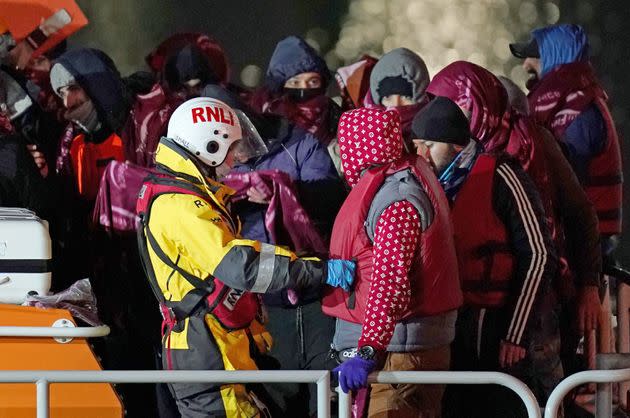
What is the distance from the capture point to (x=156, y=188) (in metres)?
4.72

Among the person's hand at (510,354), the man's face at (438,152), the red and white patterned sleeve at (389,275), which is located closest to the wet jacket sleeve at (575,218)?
the man's face at (438,152)

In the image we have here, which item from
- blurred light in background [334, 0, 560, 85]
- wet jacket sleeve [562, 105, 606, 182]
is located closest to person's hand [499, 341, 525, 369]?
wet jacket sleeve [562, 105, 606, 182]

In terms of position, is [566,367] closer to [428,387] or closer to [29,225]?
[428,387]

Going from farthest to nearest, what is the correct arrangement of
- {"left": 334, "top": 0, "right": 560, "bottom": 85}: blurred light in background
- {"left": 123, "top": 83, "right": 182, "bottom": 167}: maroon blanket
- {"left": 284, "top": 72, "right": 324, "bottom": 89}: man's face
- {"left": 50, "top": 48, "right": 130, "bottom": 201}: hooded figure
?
{"left": 334, "top": 0, "right": 560, "bottom": 85}: blurred light in background
{"left": 284, "top": 72, "right": 324, "bottom": 89}: man's face
{"left": 50, "top": 48, "right": 130, "bottom": 201}: hooded figure
{"left": 123, "top": 83, "right": 182, "bottom": 167}: maroon blanket

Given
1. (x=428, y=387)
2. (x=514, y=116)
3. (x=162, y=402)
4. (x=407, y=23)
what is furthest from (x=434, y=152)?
(x=407, y=23)

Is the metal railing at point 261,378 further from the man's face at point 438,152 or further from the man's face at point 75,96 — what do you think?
the man's face at point 75,96

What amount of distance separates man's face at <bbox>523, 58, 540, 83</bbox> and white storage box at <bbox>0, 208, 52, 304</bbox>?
115 inches

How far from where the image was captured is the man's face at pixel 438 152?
205 inches

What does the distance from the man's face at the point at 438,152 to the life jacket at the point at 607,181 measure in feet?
4.24

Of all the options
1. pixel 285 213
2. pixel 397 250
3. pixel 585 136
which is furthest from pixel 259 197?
pixel 585 136

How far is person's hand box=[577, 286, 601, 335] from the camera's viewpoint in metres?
5.85

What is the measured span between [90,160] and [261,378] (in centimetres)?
239

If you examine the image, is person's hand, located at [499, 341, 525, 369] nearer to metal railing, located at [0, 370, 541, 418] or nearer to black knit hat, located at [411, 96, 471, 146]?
black knit hat, located at [411, 96, 471, 146]

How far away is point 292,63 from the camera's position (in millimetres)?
6570
